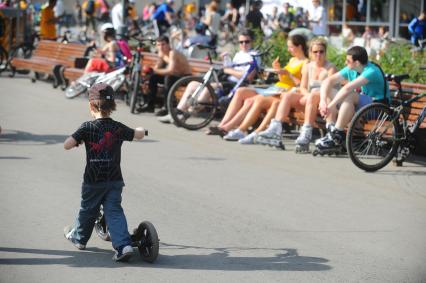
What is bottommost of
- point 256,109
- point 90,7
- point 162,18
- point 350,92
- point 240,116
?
point 240,116

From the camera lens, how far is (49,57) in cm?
2170

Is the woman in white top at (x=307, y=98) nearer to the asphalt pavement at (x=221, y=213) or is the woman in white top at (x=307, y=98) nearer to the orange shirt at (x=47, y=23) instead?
the asphalt pavement at (x=221, y=213)

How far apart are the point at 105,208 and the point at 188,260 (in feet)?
2.15

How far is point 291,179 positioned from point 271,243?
9.76ft

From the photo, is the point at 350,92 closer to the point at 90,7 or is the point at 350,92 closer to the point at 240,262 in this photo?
the point at 240,262

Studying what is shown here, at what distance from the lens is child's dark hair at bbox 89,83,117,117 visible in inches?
269

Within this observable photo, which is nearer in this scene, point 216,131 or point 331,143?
point 331,143

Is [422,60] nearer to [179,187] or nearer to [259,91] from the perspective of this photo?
[259,91]

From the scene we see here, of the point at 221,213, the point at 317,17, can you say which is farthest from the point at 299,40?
the point at 317,17

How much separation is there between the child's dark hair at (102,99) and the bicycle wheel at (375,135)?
4401 millimetres

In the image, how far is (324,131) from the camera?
12.7 m

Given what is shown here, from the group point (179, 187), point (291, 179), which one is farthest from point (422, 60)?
point (179, 187)

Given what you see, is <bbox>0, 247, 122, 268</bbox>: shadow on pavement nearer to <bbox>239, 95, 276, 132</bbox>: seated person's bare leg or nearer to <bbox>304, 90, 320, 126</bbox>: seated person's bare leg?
<bbox>304, 90, 320, 126</bbox>: seated person's bare leg

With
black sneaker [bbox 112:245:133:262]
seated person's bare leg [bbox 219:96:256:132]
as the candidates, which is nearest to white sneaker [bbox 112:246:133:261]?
black sneaker [bbox 112:245:133:262]
